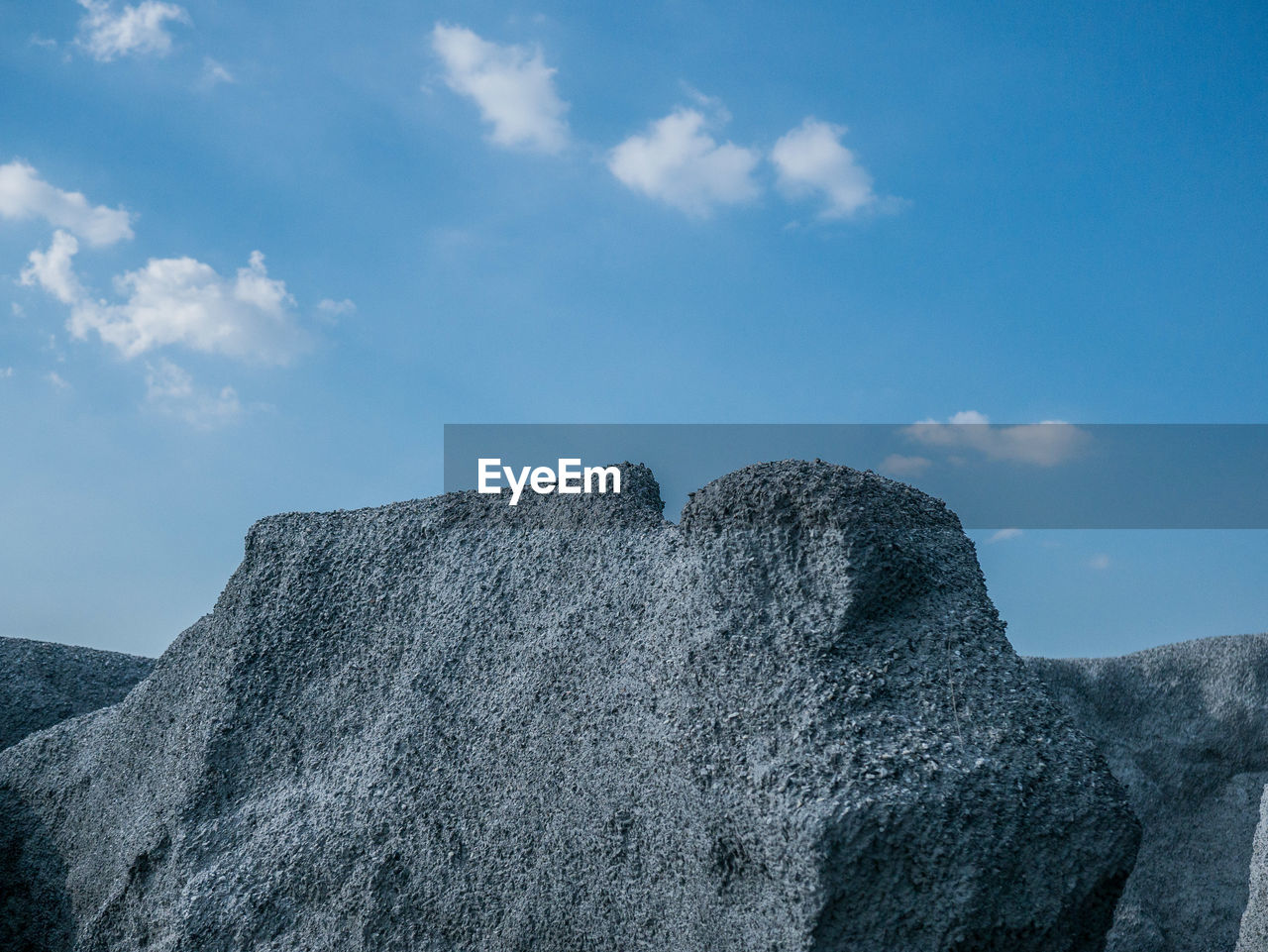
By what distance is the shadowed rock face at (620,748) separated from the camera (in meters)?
2.41

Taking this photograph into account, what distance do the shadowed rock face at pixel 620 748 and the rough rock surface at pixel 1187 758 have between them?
4604 millimetres

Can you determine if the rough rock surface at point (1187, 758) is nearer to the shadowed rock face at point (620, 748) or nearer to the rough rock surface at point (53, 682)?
the shadowed rock face at point (620, 748)

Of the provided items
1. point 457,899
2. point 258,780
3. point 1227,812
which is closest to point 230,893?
point 258,780

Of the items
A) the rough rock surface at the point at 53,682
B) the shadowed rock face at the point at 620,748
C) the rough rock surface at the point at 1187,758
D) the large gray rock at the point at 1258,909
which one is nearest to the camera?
the shadowed rock face at the point at 620,748

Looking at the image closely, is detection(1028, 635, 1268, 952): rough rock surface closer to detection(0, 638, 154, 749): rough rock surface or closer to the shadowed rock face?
the shadowed rock face

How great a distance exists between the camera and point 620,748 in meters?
2.85

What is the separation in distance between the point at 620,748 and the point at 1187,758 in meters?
5.46

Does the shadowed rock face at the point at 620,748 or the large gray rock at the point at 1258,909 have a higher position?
the shadowed rock face at the point at 620,748

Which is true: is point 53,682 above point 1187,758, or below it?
above

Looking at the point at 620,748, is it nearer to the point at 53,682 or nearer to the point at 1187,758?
the point at 53,682

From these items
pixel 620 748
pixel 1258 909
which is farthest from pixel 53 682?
pixel 1258 909

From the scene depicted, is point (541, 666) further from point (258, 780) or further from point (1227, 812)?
point (1227, 812)

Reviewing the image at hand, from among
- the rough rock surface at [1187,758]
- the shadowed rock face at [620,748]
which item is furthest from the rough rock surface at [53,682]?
the rough rock surface at [1187,758]

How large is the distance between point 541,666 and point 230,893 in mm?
1319
